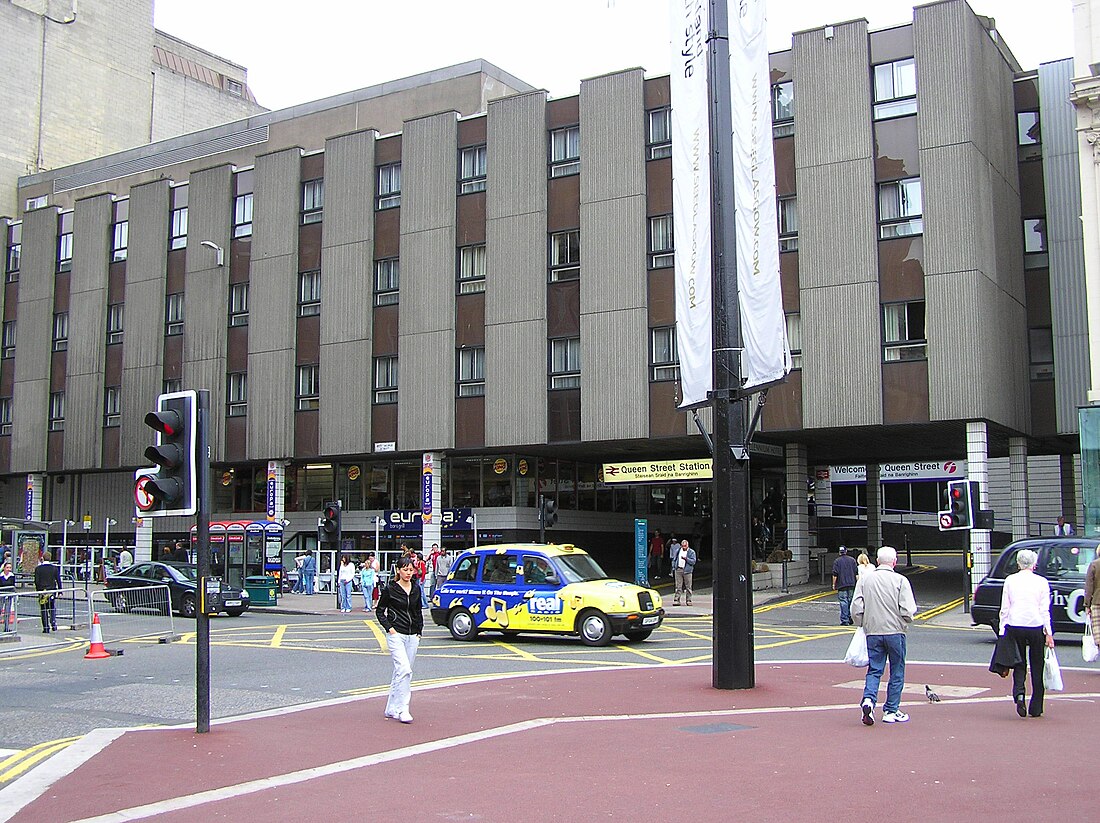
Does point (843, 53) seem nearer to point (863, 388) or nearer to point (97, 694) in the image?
point (863, 388)

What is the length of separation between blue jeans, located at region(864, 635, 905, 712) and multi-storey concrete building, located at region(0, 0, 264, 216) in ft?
187

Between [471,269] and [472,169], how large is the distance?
3.46m

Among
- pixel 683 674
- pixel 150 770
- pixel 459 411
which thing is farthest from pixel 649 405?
pixel 150 770

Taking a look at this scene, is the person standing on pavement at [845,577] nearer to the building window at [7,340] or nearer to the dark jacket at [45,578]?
the dark jacket at [45,578]

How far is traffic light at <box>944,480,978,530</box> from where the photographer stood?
85.0ft

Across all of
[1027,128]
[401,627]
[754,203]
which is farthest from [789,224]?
[401,627]

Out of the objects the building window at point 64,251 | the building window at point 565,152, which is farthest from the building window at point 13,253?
the building window at point 565,152

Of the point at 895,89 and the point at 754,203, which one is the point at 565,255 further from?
the point at 754,203

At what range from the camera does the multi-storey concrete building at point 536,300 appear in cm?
3114

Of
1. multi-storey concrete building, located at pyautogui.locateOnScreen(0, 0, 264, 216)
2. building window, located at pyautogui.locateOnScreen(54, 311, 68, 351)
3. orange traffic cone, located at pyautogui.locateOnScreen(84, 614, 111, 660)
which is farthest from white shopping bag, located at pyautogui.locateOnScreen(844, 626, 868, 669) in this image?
multi-storey concrete building, located at pyautogui.locateOnScreen(0, 0, 264, 216)

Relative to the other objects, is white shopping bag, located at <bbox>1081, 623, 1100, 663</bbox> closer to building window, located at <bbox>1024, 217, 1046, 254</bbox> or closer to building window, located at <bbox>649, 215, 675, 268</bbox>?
building window, located at <bbox>649, 215, 675, 268</bbox>

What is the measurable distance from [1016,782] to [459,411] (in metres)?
30.3

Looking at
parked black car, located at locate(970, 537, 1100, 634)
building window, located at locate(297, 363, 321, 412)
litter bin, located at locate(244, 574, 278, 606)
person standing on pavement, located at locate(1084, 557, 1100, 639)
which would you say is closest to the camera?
person standing on pavement, located at locate(1084, 557, 1100, 639)

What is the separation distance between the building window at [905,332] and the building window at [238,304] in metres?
23.9
